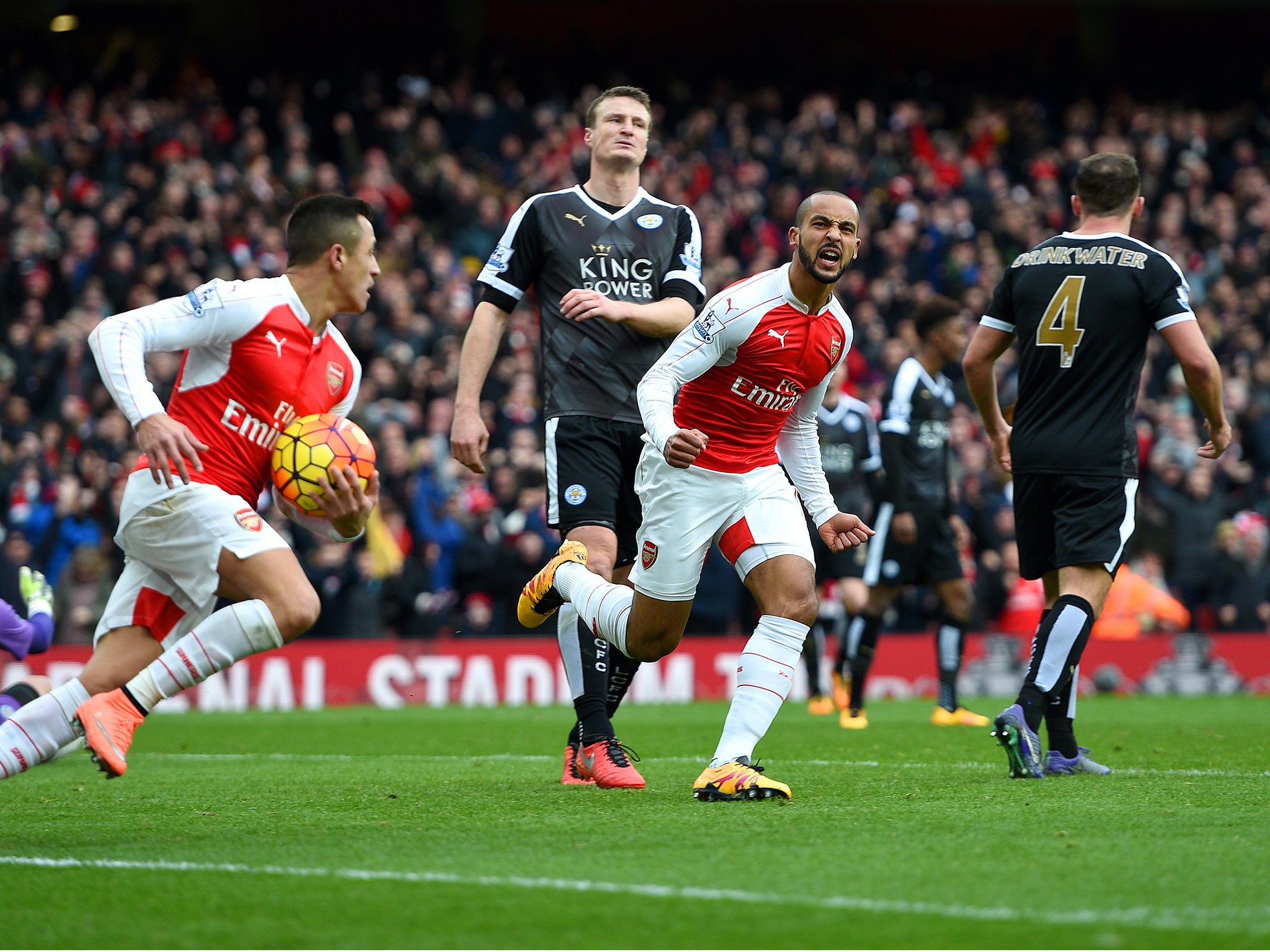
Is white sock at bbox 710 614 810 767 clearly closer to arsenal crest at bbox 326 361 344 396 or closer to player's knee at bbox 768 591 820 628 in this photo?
player's knee at bbox 768 591 820 628

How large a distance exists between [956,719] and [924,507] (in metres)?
1.51

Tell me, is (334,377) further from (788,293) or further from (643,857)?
(643,857)

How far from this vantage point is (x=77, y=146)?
19.7m

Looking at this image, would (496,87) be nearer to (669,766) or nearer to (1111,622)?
(1111,622)

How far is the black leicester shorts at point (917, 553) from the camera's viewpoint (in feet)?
37.0

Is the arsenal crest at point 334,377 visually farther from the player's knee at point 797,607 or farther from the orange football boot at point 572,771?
the orange football boot at point 572,771

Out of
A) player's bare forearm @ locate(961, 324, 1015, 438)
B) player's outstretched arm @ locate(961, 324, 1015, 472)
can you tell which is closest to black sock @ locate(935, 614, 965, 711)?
player's outstretched arm @ locate(961, 324, 1015, 472)

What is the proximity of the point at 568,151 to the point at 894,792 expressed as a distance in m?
17.1

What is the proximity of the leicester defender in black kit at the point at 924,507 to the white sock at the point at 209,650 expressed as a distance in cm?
654

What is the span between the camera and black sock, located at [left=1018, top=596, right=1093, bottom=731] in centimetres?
673

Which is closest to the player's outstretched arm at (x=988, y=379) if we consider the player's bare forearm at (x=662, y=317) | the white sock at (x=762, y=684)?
the player's bare forearm at (x=662, y=317)

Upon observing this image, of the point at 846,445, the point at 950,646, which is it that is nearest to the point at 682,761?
the point at 950,646

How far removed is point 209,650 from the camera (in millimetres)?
5215

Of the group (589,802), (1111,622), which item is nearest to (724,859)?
(589,802)
